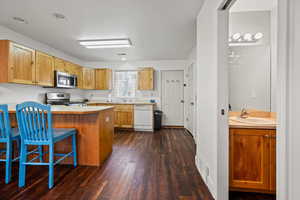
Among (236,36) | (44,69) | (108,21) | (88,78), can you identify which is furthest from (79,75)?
(236,36)

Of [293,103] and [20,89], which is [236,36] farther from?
[20,89]

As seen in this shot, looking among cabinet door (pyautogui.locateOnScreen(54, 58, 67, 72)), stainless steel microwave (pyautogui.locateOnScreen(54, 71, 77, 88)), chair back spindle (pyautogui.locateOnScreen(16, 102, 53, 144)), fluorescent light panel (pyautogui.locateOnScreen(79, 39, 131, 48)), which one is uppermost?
fluorescent light panel (pyautogui.locateOnScreen(79, 39, 131, 48))

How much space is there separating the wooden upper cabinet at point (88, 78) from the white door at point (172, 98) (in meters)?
2.50

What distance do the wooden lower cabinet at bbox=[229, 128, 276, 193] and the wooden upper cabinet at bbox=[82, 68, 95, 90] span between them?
447 centimetres

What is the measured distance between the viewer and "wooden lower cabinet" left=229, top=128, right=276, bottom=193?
1.55 meters

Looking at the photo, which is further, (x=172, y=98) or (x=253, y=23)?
(x=172, y=98)

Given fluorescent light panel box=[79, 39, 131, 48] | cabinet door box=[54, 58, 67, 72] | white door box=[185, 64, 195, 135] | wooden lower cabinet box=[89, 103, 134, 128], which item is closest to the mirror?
white door box=[185, 64, 195, 135]

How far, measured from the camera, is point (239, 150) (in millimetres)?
1597

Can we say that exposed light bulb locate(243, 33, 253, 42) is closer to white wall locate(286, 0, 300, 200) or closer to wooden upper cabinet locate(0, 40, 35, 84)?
white wall locate(286, 0, 300, 200)

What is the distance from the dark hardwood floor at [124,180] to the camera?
165cm

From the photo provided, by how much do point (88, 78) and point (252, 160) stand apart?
4795mm

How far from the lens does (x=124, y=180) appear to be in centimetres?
194

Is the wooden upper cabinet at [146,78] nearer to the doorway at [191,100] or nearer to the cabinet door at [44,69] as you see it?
the doorway at [191,100]

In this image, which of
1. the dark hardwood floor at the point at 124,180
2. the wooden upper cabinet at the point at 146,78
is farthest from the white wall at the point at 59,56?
the dark hardwood floor at the point at 124,180
